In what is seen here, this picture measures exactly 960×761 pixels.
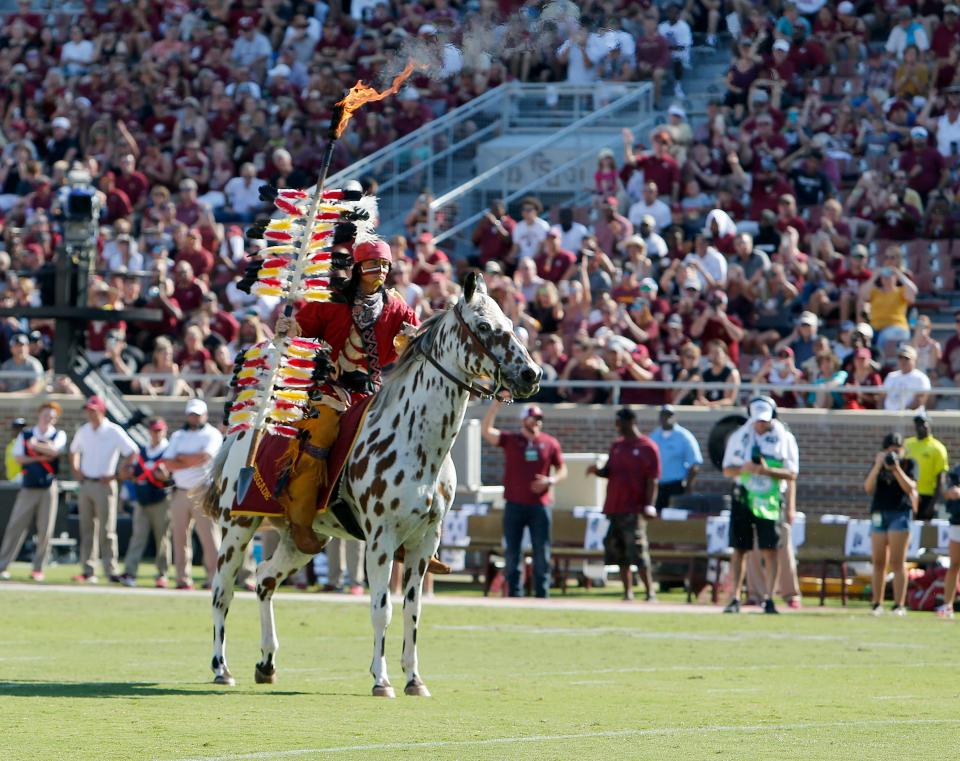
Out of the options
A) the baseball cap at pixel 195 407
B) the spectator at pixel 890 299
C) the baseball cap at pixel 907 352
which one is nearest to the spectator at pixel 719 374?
the spectator at pixel 890 299

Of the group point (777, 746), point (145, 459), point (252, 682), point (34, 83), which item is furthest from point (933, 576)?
point (34, 83)

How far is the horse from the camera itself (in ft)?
40.0

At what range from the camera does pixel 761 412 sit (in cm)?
2170

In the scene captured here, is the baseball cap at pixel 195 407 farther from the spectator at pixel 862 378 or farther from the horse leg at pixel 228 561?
the horse leg at pixel 228 561

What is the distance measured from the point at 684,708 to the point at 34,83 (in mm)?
31499

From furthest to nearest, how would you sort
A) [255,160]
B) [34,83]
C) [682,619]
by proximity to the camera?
[34,83]
[255,160]
[682,619]

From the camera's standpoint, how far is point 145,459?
25.2 metres

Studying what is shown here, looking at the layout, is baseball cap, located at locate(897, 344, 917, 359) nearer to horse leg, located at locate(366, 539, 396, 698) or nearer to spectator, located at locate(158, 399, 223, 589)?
spectator, located at locate(158, 399, 223, 589)

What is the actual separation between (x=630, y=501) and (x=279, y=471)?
11.0 metres

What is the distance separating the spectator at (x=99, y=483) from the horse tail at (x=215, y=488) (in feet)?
38.4

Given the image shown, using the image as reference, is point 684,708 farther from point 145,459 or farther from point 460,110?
point 460,110

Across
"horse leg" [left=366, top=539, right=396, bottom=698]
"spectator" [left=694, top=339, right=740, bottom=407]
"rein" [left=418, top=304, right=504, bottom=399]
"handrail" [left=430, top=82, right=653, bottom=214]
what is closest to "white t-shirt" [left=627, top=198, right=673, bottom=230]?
"handrail" [left=430, top=82, right=653, bottom=214]

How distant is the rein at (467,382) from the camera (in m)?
12.2

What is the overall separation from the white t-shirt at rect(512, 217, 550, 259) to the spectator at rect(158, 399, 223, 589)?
7.41 metres
